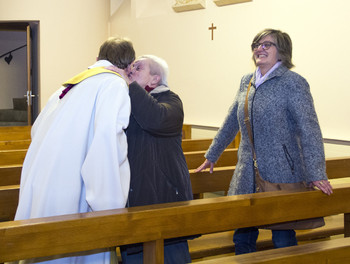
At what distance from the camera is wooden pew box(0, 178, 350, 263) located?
4.99 feet

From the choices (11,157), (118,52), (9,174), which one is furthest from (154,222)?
(11,157)

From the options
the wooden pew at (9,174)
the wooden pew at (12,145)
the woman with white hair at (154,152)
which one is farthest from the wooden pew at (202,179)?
the wooden pew at (12,145)

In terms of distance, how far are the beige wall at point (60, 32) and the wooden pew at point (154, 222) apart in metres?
7.32

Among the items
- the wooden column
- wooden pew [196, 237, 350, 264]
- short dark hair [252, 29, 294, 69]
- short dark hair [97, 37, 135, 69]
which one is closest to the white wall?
short dark hair [252, 29, 294, 69]

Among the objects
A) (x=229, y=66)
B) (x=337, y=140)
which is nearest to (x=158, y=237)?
(x=337, y=140)

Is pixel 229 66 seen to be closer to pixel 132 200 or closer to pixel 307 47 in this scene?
pixel 307 47

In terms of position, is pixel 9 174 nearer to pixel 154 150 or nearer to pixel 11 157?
pixel 11 157

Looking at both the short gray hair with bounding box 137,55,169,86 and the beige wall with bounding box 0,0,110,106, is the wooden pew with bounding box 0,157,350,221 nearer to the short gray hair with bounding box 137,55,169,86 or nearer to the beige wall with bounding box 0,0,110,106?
the short gray hair with bounding box 137,55,169,86

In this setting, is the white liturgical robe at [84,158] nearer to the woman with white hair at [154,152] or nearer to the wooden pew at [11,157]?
the woman with white hair at [154,152]

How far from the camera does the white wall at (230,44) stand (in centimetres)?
540

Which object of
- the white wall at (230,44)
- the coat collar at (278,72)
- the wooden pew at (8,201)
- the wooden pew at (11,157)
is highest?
the white wall at (230,44)

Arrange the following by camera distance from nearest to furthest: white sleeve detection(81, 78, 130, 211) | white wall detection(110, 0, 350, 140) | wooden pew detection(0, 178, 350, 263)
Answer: wooden pew detection(0, 178, 350, 263) < white sleeve detection(81, 78, 130, 211) < white wall detection(110, 0, 350, 140)

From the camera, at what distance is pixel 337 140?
5.36 m

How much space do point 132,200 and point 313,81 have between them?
4.09 metres
